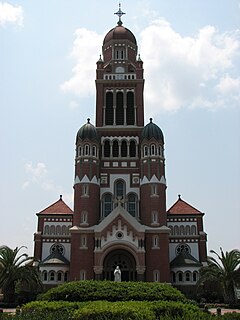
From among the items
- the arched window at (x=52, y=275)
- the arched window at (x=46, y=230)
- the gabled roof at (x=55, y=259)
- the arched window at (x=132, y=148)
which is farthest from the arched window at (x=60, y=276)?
the arched window at (x=132, y=148)

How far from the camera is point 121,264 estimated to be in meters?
45.8

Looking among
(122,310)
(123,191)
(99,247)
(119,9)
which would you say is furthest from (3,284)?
(119,9)

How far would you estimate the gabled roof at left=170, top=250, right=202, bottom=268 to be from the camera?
4716 cm

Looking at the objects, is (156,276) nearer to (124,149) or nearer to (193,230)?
(193,230)

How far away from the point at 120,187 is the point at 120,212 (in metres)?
5.00

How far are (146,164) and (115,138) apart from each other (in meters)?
5.48

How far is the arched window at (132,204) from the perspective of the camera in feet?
159

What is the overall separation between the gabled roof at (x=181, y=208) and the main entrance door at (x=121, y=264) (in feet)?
33.8

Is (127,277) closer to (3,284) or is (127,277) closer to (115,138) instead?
(3,284)

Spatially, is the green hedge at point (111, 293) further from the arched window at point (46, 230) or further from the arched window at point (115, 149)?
the arched window at point (46, 230)

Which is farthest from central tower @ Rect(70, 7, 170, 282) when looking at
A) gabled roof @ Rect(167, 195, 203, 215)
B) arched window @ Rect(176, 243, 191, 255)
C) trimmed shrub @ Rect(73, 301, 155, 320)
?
trimmed shrub @ Rect(73, 301, 155, 320)

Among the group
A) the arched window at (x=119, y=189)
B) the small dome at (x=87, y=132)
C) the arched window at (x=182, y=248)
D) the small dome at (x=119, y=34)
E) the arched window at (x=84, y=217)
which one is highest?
the small dome at (x=119, y=34)

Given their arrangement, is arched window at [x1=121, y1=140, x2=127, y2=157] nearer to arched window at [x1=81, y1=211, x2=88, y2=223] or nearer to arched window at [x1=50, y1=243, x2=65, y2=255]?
arched window at [x1=81, y1=211, x2=88, y2=223]

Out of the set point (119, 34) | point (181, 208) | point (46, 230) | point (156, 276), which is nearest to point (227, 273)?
point (156, 276)
